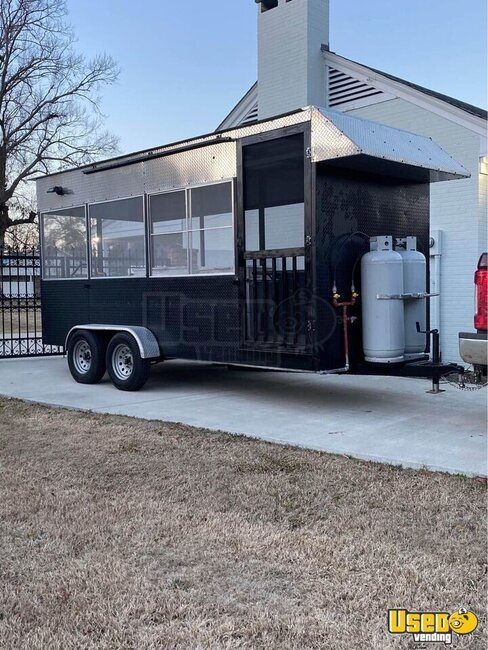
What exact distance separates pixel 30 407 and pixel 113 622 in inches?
192

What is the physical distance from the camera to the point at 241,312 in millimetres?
6770

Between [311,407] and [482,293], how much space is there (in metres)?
2.54

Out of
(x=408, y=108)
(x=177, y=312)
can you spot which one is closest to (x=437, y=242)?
(x=408, y=108)

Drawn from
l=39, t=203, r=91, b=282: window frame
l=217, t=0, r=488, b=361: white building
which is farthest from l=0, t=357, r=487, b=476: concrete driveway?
l=217, t=0, r=488, b=361: white building

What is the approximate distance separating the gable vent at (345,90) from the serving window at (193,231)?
16.2ft

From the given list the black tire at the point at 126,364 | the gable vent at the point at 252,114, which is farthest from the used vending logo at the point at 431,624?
the gable vent at the point at 252,114

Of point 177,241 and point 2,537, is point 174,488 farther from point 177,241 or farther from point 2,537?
point 177,241

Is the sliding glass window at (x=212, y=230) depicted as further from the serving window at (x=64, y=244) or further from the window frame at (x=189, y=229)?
the serving window at (x=64, y=244)

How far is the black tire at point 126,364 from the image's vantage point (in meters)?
7.75

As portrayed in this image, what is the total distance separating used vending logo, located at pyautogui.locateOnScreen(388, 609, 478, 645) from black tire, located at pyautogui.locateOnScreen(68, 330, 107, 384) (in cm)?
635

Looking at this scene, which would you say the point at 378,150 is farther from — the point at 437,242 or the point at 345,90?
the point at 345,90

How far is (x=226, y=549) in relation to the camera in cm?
326

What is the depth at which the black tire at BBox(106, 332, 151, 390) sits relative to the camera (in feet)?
25.4

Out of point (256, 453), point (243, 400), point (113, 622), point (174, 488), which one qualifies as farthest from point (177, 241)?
point (113, 622)
